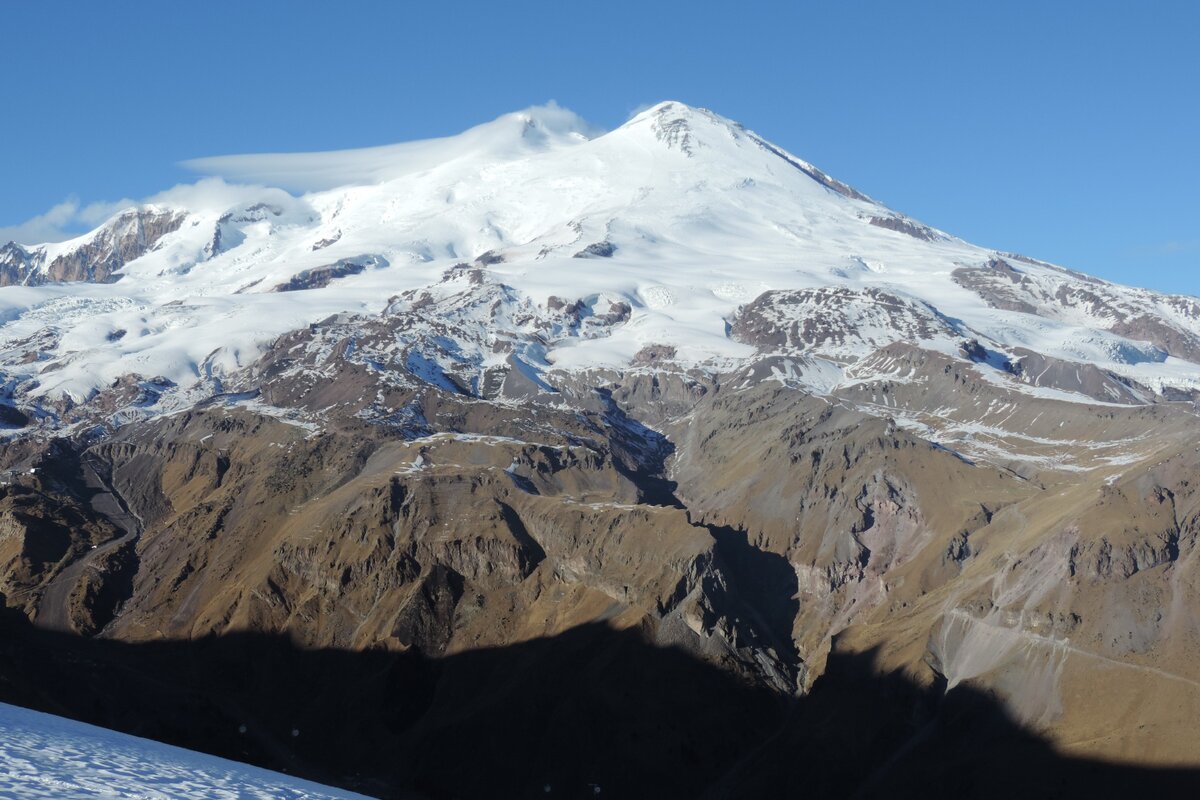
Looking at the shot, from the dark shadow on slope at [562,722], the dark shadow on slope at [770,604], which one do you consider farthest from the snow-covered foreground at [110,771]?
the dark shadow on slope at [770,604]

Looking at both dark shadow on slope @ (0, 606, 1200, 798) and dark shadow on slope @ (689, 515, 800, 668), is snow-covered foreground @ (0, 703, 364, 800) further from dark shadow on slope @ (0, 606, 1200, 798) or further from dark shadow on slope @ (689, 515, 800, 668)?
dark shadow on slope @ (689, 515, 800, 668)

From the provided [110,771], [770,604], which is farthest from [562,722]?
[110,771]

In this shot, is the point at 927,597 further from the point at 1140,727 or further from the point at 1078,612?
the point at 1140,727

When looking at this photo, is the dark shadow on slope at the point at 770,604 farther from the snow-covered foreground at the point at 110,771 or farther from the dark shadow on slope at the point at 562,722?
the snow-covered foreground at the point at 110,771

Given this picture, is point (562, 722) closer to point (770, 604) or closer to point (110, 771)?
point (770, 604)

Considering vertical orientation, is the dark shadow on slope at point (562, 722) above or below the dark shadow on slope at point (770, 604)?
below

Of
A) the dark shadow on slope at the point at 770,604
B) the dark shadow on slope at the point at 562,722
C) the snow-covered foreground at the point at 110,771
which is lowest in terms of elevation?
the snow-covered foreground at the point at 110,771

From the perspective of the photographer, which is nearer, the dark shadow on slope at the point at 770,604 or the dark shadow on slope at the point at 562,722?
the dark shadow on slope at the point at 562,722

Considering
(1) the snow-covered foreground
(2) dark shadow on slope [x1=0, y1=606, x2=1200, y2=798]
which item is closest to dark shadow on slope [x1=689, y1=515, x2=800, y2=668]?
(2) dark shadow on slope [x1=0, y1=606, x2=1200, y2=798]
